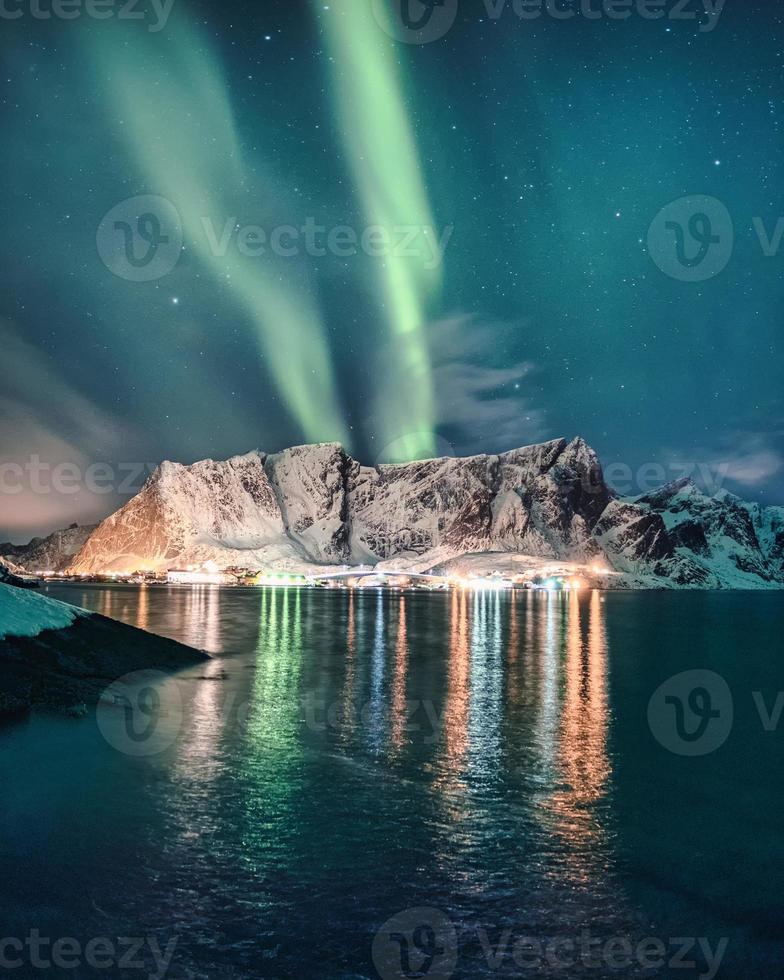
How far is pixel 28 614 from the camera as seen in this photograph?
3097 centimetres

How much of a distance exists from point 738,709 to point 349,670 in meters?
21.3

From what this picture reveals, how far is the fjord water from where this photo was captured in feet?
36.9

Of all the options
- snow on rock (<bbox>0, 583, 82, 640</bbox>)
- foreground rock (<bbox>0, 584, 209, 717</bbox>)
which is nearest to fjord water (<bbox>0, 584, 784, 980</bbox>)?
foreground rock (<bbox>0, 584, 209, 717</bbox>)

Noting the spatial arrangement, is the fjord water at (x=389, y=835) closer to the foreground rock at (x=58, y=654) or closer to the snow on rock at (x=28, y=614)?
the foreground rock at (x=58, y=654)

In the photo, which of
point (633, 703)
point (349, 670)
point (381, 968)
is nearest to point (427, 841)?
point (381, 968)

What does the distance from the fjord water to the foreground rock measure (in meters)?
2.30

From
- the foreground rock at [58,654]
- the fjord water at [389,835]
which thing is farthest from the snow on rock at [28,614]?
the fjord water at [389,835]

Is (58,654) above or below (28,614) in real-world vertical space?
below

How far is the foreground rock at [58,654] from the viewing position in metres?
26.6

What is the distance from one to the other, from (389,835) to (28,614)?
71.1ft

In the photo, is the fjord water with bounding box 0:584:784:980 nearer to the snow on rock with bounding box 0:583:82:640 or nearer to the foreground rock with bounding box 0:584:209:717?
the foreground rock with bounding box 0:584:209:717

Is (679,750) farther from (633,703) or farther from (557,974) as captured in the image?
(557,974)

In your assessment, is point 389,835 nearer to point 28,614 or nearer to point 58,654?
point 58,654

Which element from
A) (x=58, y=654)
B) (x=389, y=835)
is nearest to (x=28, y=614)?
(x=58, y=654)
